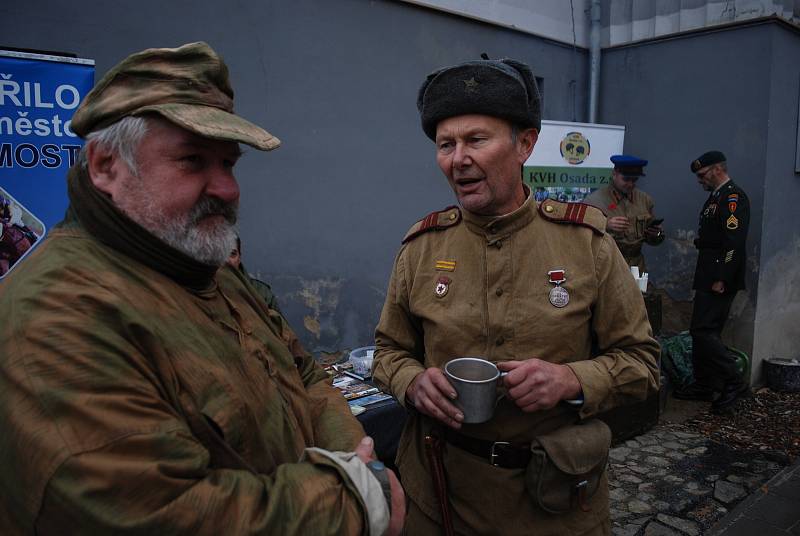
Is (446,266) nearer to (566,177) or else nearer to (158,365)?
(158,365)

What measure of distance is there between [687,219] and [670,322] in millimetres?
1275

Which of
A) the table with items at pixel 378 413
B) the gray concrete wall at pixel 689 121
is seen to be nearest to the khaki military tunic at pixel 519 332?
the table with items at pixel 378 413

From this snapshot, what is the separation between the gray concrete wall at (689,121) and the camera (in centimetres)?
615

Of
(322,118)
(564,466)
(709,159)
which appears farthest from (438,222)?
(709,159)

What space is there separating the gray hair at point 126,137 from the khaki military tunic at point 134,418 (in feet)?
0.62

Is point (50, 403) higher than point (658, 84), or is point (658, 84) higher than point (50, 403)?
point (658, 84)

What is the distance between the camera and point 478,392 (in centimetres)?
167

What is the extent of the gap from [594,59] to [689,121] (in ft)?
4.62

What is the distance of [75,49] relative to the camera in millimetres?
3529

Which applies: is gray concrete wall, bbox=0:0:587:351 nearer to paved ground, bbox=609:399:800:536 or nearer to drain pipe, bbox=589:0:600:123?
drain pipe, bbox=589:0:600:123

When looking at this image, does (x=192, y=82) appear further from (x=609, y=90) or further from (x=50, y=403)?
(x=609, y=90)

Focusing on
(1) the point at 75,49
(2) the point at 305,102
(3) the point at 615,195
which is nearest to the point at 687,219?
(3) the point at 615,195

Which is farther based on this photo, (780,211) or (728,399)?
(780,211)

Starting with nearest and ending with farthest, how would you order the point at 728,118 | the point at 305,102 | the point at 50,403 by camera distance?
the point at 50,403 < the point at 305,102 < the point at 728,118
